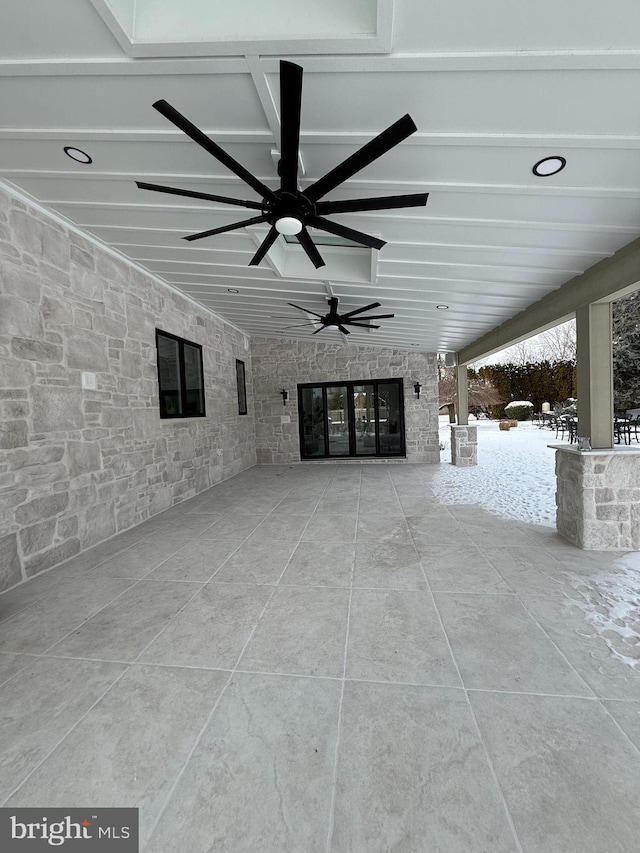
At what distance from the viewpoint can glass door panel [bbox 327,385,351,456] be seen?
27.6 ft

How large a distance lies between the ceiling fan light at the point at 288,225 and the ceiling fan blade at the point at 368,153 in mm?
169

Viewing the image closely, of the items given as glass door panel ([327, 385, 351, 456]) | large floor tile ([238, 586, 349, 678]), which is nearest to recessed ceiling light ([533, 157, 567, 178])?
large floor tile ([238, 586, 349, 678])

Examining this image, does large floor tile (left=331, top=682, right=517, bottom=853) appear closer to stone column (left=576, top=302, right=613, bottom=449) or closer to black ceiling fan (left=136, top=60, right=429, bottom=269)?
black ceiling fan (left=136, top=60, right=429, bottom=269)

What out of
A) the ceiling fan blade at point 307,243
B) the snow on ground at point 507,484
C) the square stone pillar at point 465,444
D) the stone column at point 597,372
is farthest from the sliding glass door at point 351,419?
the ceiling fan blade at point 307,243

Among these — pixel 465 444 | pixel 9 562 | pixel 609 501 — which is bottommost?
pixel 9 562

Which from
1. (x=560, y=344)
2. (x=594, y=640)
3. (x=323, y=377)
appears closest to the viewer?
(x=594, y=640)

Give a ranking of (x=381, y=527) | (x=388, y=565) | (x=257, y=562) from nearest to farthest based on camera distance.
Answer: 1. (x=388, y=565)
2. (x=257, y=562)
3. (x=381, y=527)

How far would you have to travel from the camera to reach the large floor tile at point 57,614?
6.71 ft

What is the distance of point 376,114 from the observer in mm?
1824

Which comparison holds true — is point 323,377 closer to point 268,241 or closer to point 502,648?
point 268,241

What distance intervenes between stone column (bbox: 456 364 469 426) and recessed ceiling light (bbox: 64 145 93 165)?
7.20 meters

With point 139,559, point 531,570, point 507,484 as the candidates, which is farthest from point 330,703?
point 507,484

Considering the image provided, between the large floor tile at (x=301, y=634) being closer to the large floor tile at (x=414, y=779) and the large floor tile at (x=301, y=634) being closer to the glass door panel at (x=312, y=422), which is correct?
the large floor tile at (x=414, y=779)

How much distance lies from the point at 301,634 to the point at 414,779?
916 millimetres
